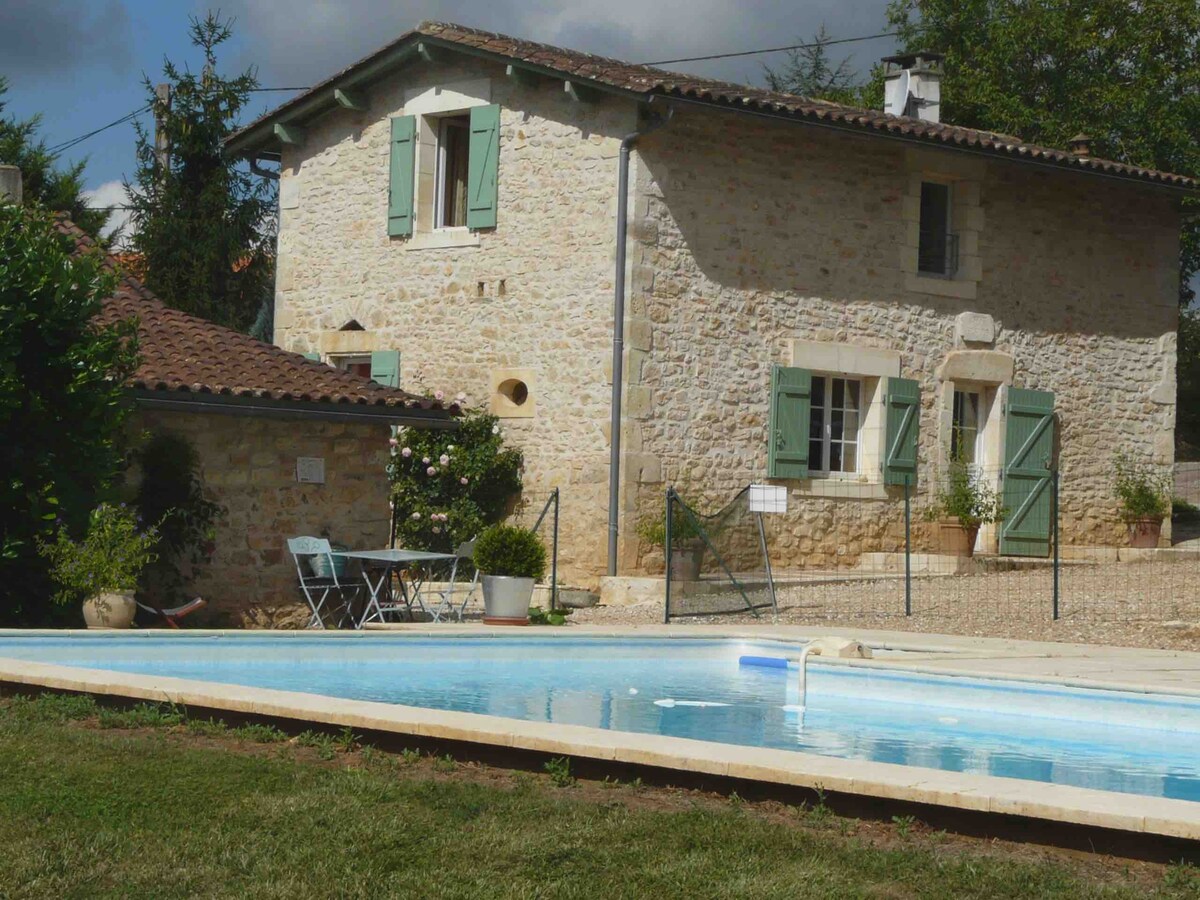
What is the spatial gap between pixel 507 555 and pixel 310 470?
158cm

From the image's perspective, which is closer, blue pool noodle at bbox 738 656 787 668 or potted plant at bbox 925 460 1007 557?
blue pool noodle at bbox 738 656 787 668

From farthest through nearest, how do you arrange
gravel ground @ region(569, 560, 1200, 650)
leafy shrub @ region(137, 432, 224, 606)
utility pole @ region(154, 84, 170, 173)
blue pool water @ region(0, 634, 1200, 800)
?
utility pole @ region(154, 84, 170, 173)
gravel ground @ region(569, 560, 1200, 650)
leafy shrub @ region(137, 432, 224, 606)
blue pool water @ region(0, 634, 1200, 800)

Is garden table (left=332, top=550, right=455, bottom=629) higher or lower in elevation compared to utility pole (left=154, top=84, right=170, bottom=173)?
lower

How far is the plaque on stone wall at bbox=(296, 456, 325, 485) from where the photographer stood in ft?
39.1

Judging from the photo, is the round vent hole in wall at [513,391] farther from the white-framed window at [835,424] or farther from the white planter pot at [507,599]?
the white planter pot at [507,599]

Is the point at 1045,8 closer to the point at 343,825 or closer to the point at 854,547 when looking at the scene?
the point at 854,547

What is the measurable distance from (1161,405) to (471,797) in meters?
14.7

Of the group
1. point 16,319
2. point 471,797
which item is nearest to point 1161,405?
point 16,319

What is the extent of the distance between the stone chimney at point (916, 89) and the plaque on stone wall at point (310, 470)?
9259mm

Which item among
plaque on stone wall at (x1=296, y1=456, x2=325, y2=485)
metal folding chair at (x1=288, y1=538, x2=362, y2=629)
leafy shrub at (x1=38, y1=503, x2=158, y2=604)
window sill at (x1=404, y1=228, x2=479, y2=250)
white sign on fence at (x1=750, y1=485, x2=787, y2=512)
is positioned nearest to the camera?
leafy shrub at (x1=38, y1=503, x2=158, y2=604)

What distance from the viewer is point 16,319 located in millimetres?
9695

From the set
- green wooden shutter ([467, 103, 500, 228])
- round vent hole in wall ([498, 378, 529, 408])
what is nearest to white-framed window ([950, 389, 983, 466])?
round vent hole in wall ([498, 378, 529, 408])

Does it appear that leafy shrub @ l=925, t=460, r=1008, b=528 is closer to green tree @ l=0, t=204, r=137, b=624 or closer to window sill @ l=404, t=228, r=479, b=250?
window sill @ l=404, t=228, r=479, b=250

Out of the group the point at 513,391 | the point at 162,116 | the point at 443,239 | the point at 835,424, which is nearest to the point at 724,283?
the point at 835,424
